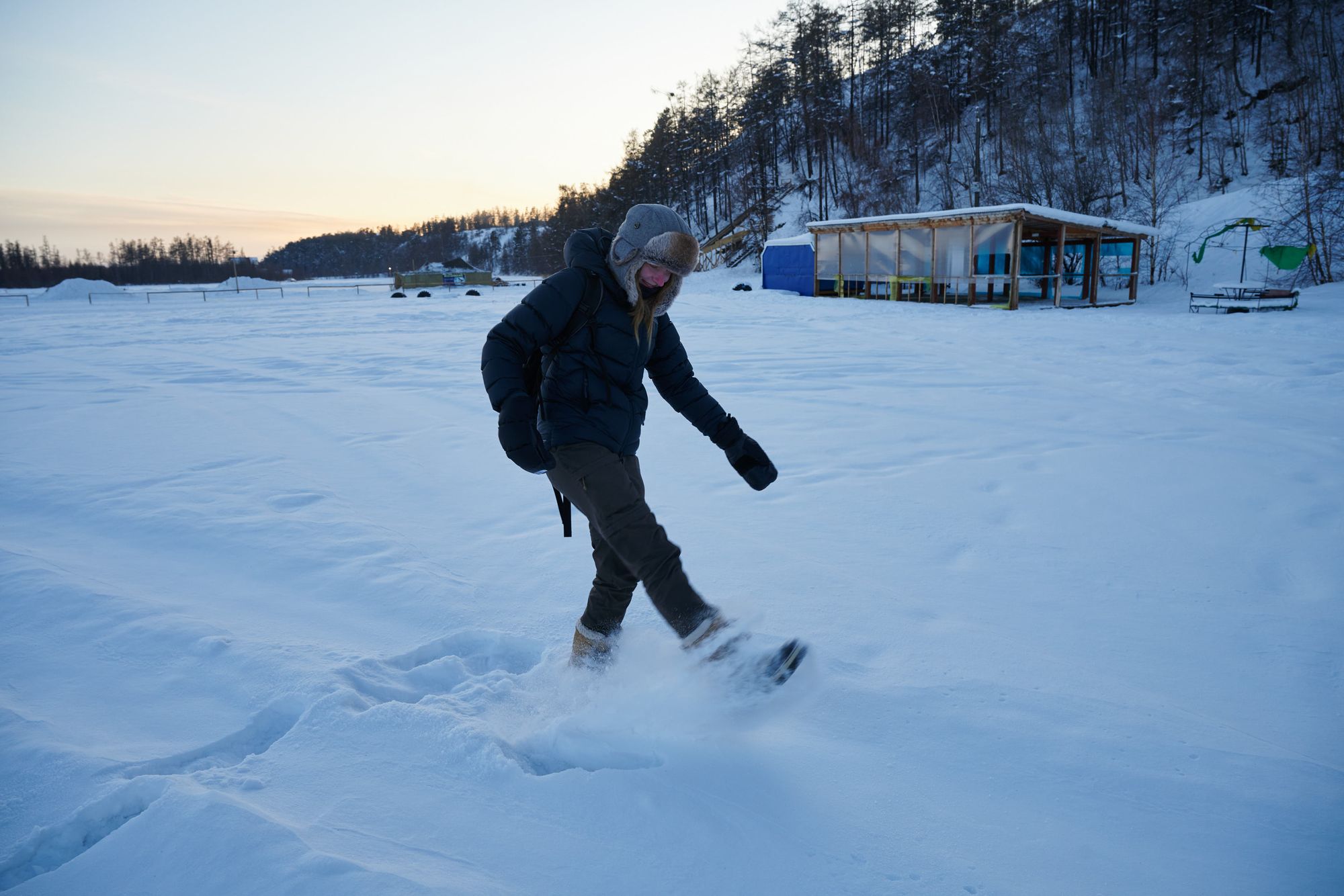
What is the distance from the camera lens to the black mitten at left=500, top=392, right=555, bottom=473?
2.13 meters

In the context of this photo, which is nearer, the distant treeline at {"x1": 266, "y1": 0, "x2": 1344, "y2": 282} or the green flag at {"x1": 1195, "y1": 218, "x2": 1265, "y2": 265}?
the green flag at {"x1": 1195, "y1": 218, "x2": 1265, "y2": 265}

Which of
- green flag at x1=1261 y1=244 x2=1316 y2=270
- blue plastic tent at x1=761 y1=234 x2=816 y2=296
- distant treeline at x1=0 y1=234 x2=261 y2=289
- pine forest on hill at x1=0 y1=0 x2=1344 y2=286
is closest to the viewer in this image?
green flag at x1=1261 y1=244 x2=1316 y2=270

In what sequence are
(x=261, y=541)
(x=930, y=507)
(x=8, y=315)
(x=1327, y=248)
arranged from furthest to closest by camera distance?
(x=8, y=315)
(x=1327, y=248)
(x=930, y=507)
(x=261, y=541)

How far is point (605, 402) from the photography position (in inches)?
94.2

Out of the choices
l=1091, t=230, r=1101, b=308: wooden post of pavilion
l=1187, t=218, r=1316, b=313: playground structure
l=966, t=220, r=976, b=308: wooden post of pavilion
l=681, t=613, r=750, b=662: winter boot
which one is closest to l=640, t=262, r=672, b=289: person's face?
l=681, t=613, r=750, b=662: winter boot

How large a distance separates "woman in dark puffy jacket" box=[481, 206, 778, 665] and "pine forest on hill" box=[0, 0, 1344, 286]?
23.9m

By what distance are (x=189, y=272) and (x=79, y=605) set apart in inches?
4737

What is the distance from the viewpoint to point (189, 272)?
10112cm

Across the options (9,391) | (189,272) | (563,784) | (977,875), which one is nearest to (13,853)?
(563,784)

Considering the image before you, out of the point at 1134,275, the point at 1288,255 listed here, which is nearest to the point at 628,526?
the point at 1288,255

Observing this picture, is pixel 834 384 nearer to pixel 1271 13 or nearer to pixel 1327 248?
pixel 1327 248

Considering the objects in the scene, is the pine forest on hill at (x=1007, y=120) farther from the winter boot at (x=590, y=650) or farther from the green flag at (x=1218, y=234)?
the winter boot at (x=590, y=650)

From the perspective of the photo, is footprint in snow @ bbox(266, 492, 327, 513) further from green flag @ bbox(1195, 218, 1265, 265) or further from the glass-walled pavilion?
green flag @ bbox(1195, 218, 1265, 265)

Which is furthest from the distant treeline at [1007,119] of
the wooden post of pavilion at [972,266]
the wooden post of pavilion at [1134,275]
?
the wooden post of pavilion at [972,266]
